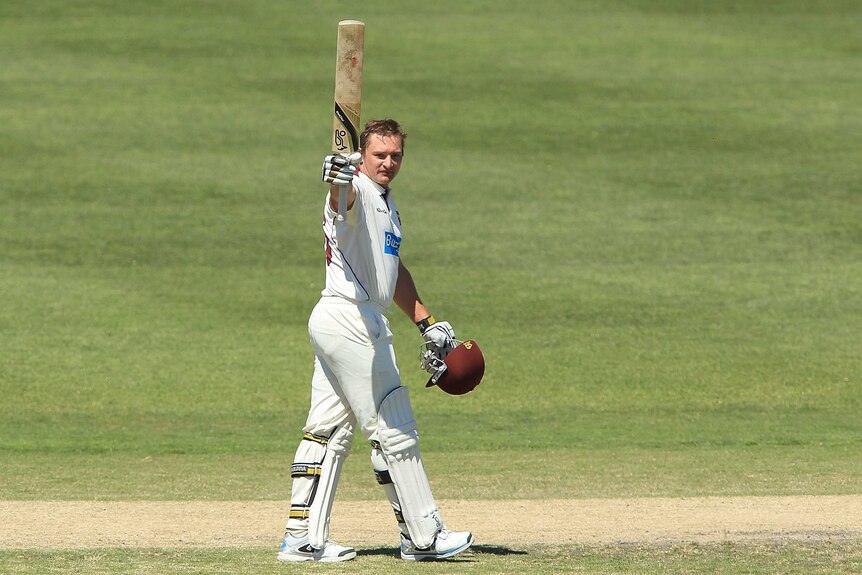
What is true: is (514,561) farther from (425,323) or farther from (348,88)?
(348,88)

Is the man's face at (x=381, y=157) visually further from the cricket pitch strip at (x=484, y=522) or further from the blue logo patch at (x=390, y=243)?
the cricket pitch strip at (x=484, y=522)

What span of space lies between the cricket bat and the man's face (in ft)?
0.37

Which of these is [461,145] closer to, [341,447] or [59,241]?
[59,241]

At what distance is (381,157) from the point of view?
6988 mm

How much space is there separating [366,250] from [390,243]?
151 mm

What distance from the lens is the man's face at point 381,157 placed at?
22.8 feet

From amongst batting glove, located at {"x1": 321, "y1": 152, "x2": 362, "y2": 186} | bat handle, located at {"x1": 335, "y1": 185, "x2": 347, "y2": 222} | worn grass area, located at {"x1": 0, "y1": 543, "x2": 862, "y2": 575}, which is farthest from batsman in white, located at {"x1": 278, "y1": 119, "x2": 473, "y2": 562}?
batting glove, located at {"x1": 321, "y1": 152, "x2": 362, "y2": 186}

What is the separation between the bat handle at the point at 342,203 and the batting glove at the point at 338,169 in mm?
105

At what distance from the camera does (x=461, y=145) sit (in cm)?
2334

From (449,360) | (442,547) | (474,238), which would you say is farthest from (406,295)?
(474,238)

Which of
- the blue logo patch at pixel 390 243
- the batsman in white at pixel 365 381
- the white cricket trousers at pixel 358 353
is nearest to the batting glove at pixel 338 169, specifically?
the batsman in white at pixel 365 381

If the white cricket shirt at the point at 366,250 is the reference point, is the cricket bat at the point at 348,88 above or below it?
above

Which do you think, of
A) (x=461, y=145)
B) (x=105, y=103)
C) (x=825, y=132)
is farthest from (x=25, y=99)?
(x=825, y=132)

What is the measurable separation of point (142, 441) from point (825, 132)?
1598 cm
